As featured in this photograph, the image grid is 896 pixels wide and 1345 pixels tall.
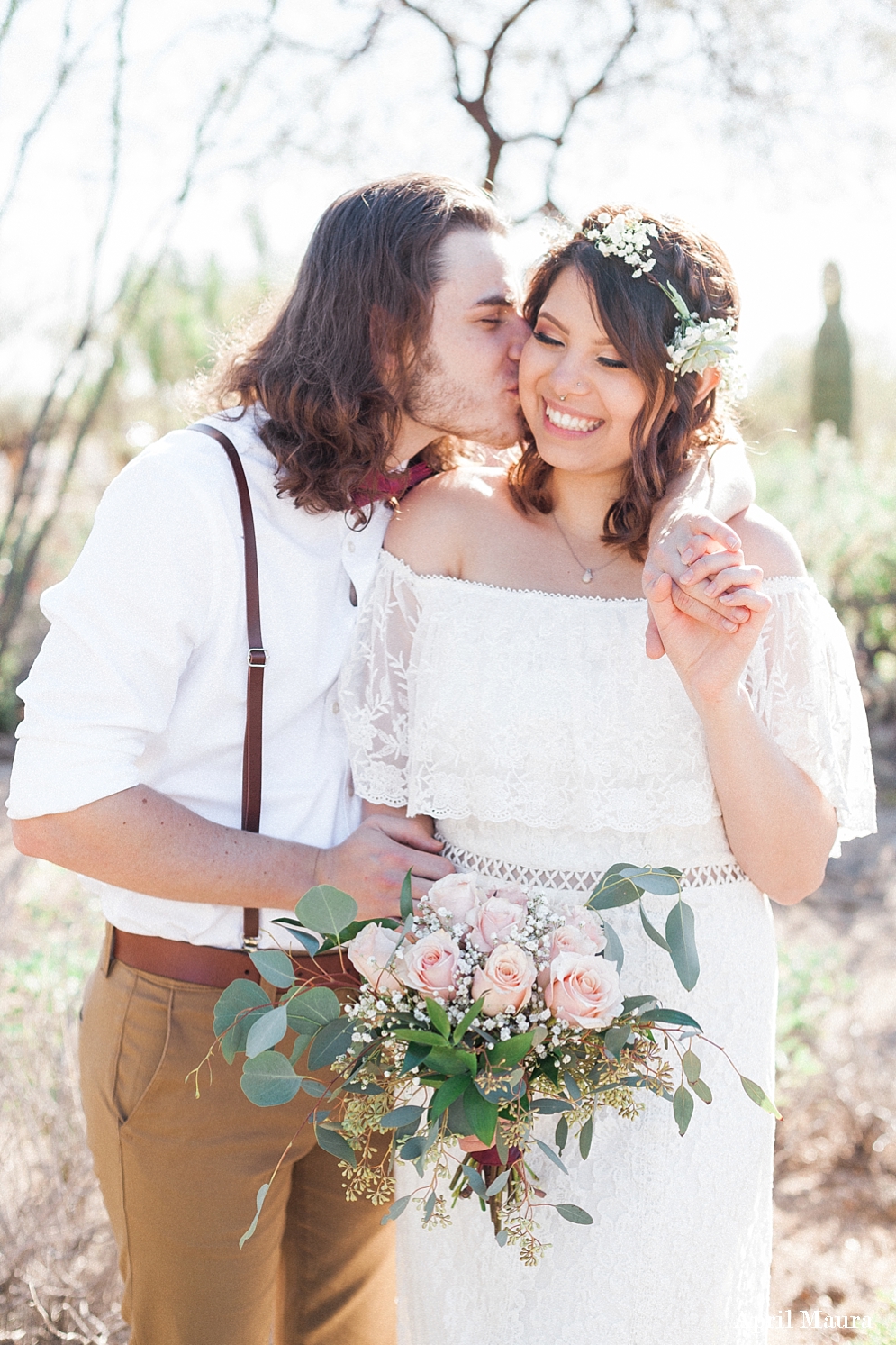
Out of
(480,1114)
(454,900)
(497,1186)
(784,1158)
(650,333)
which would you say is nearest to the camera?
(480,1114)

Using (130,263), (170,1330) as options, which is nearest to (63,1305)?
(170,1330)

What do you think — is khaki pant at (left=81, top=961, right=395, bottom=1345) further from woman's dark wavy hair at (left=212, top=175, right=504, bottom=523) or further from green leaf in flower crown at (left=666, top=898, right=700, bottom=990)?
woman's dark wavy hair at (left=212, top=175, right=504, bottom=523)

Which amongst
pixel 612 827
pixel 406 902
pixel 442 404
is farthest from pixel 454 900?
pixel 442 404

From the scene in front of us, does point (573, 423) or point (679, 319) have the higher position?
point (679, 319)

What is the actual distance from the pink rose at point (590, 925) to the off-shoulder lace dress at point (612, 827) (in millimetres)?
300

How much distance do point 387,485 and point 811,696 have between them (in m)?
0.91

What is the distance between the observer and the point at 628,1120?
1944mm

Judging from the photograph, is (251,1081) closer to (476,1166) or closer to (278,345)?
(476,1166)

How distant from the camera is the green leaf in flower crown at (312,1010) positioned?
5.33 ft

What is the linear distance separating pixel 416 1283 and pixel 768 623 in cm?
134

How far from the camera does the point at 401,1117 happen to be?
158 centimetres

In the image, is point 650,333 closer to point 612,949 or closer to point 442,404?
point 442,404

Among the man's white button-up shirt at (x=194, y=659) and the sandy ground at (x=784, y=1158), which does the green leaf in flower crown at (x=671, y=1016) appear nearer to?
the man's white button-up shirt at (x=194, y=659)

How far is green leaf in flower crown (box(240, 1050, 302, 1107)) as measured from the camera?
5.20 ft
